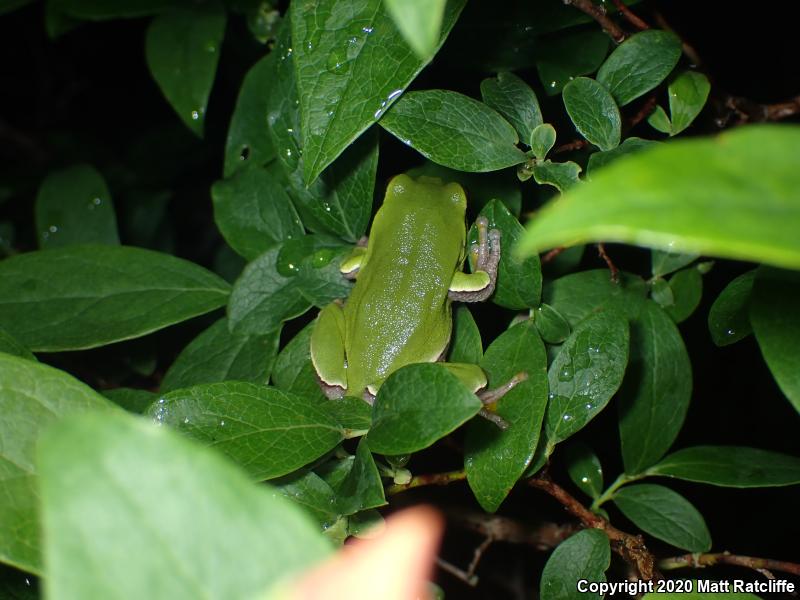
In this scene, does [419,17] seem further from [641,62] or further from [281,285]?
[281,285]

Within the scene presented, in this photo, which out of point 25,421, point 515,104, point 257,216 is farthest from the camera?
point 257,216

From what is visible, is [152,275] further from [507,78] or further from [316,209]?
[507,78]

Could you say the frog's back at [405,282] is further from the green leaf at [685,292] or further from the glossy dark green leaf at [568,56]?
the green leaf at [685,292]

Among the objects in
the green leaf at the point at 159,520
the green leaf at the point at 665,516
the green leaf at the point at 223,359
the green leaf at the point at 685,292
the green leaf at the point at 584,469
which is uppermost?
the green leaf at the point at 159,520

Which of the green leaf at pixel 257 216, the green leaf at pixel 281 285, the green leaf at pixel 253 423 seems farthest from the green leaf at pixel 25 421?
the green leaf at pixel 257 216

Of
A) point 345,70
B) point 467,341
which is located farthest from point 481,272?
point 345,70

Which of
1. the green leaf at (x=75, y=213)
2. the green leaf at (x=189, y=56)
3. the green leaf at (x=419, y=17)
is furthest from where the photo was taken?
the green leaf at (x=75, y=213)

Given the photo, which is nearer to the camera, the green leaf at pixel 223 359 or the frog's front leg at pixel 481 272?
the frog's front leg at pixel 481 272
